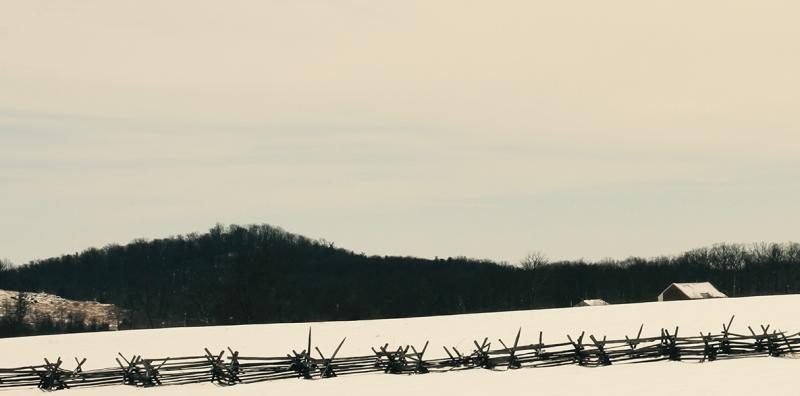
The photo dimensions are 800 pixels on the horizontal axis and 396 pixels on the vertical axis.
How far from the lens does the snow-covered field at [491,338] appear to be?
81.4 ft

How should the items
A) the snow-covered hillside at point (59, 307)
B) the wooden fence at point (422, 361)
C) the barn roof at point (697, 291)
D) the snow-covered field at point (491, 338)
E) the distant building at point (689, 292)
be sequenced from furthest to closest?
the snow-covered hillside at point (59, 307), the distant building at point (689, 292), the barn roof at point (697, 291), the wooden fence at point (422, 361), the snow-covered field at point (491, 338)

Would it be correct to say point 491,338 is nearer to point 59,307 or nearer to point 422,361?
point 422,361

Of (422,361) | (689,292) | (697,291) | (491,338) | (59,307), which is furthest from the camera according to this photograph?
(59,307)

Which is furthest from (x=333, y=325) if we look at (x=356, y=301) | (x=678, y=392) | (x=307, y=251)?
(x=307, y=251)

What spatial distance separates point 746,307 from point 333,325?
1995 cm

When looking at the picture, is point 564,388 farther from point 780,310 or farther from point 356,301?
point 356,301

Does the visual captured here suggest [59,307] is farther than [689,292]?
Yes

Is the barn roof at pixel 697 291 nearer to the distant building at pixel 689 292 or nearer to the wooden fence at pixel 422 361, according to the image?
the distant building at pixel 689 292

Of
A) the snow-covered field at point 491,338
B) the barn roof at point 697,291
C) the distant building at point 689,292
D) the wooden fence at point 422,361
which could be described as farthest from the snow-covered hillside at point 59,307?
the wooden fence at point 422,361

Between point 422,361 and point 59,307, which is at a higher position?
point 59,307

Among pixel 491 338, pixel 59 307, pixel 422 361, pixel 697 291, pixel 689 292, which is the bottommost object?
pixel 422 361

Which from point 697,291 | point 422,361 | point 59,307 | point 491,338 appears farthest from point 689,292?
point 59,307

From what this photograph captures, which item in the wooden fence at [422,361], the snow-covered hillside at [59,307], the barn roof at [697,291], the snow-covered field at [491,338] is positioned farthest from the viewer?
the snow-covered hillside at [59,307]

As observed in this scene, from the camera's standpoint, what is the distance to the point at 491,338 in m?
40.2
